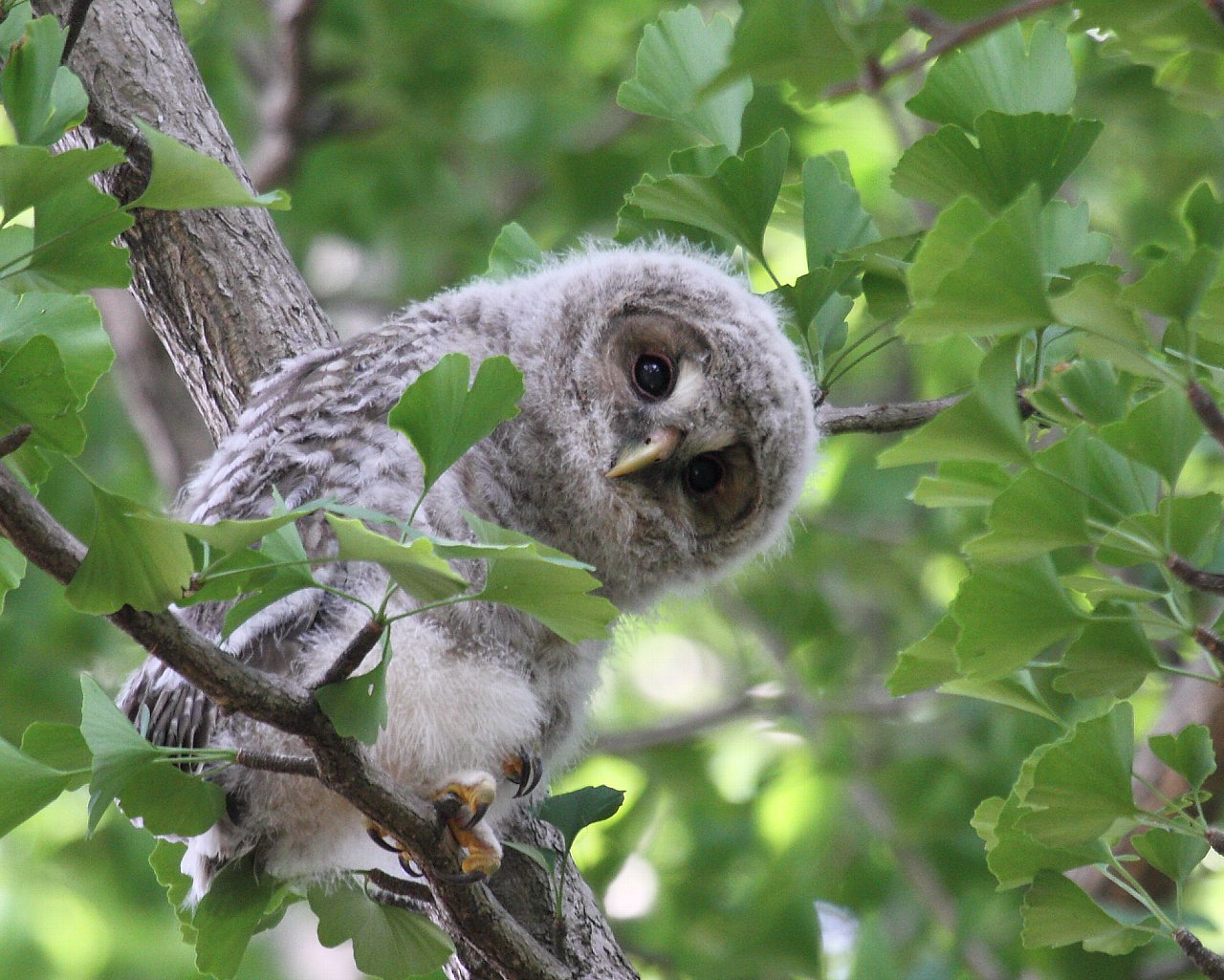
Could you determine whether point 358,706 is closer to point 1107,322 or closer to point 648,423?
point 1107,322

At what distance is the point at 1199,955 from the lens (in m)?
1.24

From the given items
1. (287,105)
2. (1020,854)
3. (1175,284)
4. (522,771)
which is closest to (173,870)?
(522,771)

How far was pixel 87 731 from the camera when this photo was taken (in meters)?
1.16

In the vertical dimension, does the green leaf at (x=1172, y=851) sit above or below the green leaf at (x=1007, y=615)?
below

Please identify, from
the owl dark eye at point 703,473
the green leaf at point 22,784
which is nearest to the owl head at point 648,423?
the owl dark eye at point 703,473

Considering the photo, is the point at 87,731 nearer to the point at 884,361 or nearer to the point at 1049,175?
the point at 1049,175

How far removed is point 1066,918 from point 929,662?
0.30 metres

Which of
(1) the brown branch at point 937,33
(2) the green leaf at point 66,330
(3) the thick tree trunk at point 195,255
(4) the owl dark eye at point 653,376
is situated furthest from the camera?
(4) the owl dark eye at point 653,376

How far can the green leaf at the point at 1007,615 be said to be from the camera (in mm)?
1106

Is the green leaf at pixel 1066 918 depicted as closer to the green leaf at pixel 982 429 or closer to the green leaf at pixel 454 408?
the green leaf at pixel 982 429

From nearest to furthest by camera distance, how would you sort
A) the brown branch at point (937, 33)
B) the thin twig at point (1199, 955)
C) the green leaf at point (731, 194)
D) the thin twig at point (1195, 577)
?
the brown branch at point (937, 33), the thin twig at point (1195, 577), the thin twig at point (1199, 955), the green leaf at point (731, 194)

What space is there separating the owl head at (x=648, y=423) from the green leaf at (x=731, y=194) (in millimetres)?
472

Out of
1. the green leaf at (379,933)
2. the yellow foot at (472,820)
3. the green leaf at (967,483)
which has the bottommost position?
the green leaf at (379,933)

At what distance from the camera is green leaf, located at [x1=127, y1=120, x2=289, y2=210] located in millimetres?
1176
